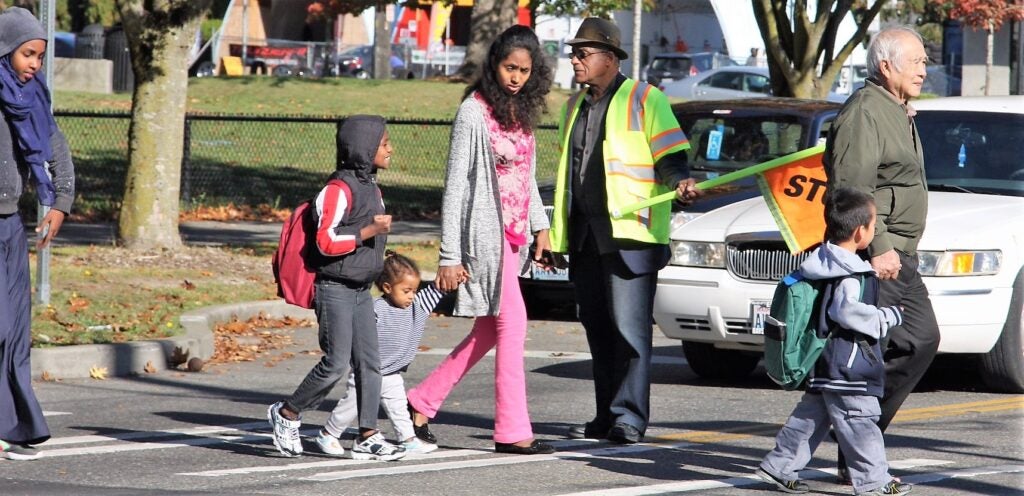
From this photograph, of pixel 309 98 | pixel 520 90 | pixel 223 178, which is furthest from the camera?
pixel 309 98

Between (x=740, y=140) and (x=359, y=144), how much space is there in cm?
538

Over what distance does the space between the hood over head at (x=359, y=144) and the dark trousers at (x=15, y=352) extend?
4.59ft

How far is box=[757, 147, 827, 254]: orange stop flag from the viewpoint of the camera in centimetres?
690

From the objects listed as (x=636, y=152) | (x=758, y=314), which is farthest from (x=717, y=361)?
(x=636, y=152)

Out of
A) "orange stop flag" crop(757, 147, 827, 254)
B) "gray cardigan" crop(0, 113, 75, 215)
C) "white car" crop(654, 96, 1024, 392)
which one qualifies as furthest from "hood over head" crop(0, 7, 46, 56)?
"white car" crop(654, 96, 1024, 392)

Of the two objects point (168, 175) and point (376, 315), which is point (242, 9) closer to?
point (168, 175)

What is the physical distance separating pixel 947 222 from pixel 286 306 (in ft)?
18.2

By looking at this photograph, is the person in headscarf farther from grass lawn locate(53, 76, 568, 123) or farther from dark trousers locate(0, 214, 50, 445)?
grass lawn locate(53, 76, 568, 123)

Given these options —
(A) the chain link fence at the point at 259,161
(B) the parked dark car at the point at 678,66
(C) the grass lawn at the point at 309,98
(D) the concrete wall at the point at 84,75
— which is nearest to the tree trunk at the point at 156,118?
(A) the chain link fence at the point at 259,161

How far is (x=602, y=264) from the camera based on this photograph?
7.30 meters

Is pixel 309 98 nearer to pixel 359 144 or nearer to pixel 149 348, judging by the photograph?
pixel 149 348

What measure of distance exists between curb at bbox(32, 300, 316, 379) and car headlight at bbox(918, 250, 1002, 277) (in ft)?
15.0

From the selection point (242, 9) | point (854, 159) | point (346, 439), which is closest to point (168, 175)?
point (346, 439)

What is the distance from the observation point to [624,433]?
7.21m
